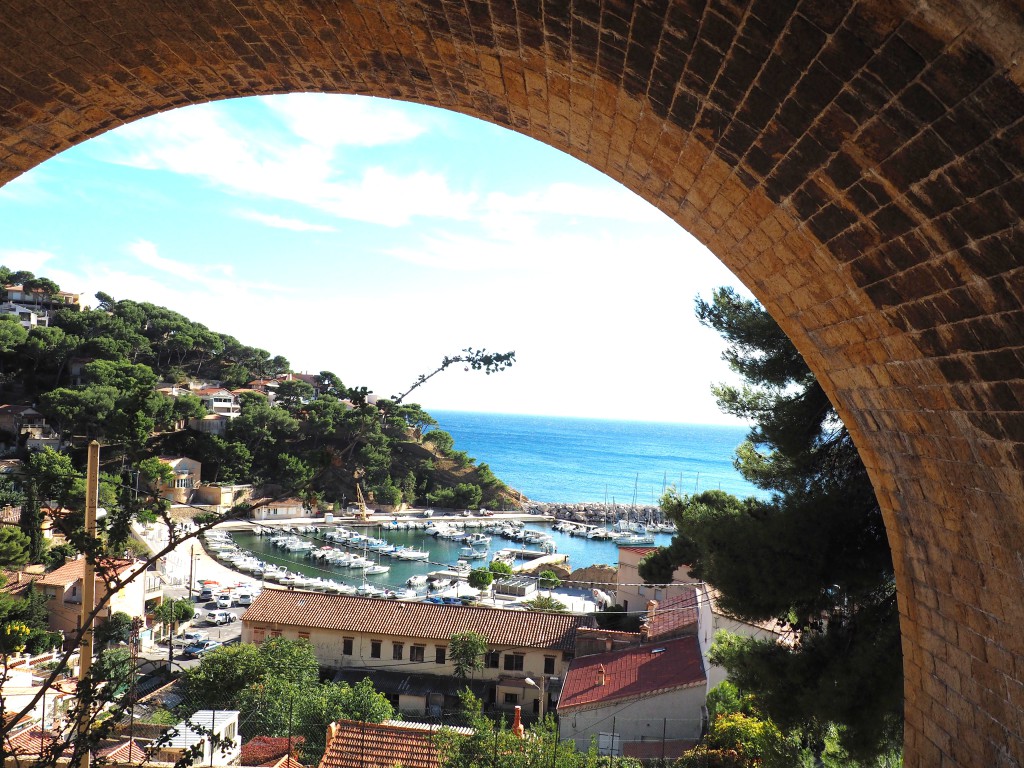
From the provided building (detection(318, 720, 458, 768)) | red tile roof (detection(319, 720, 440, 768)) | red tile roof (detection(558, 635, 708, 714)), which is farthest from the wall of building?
red tile roof (detection(319, 720, 440, 768))

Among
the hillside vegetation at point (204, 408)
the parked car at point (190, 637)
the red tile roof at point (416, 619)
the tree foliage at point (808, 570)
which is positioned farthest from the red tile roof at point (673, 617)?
the hillside vegetation at point (204, 408)

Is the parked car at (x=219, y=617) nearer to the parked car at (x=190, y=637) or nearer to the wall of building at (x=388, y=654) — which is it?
the parked car at (x=190, y=637)

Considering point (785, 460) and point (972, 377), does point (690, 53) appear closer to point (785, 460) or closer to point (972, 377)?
point (972, 377)

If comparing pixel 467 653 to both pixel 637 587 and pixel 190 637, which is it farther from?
pixel 190 637

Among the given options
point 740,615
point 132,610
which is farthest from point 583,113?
point 132,610

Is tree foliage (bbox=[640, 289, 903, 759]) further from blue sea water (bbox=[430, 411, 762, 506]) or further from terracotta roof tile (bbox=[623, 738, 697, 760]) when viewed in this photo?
blue sea water (bbox=[430, 411, 762, 506])

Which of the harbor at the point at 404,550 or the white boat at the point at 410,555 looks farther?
the white boat at the point at 410,555

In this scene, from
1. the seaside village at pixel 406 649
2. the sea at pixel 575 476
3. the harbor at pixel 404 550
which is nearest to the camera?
the seaside village at pixel 406 649
